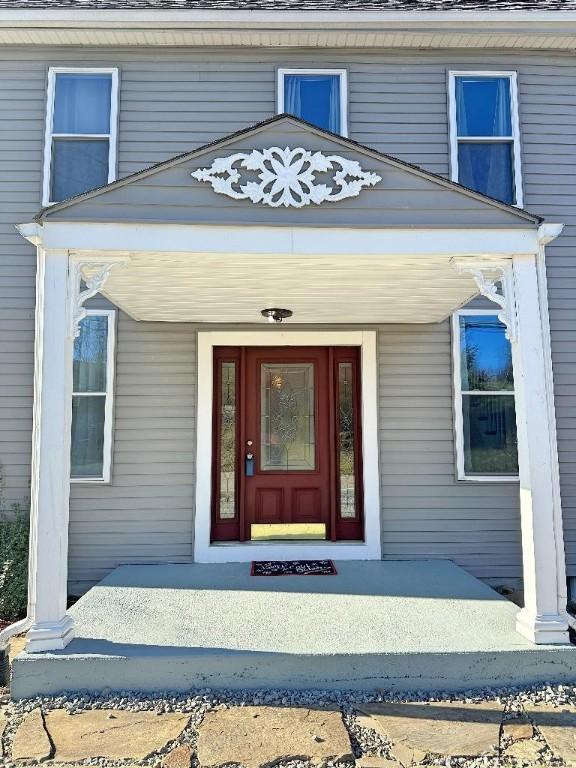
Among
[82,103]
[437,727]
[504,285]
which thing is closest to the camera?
[437,727]

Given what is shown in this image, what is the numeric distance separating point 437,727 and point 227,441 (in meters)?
3.19

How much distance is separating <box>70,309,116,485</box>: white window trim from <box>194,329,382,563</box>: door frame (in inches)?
33.5

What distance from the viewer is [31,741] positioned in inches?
105

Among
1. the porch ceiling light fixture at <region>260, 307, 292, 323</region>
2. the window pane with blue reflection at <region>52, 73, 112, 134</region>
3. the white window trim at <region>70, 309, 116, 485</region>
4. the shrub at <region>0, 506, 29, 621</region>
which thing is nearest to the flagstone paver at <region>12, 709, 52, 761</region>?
the shrub at <region>0, 506, 29, 621</region>

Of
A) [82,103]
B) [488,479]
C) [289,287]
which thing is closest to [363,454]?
[488,479]

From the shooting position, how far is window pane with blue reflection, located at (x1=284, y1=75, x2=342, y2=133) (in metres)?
5.57

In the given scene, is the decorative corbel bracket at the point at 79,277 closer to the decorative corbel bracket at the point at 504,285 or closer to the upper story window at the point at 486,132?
the decorative corbel bracket at the point at 504,285

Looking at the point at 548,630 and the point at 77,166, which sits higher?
the point at 77,166

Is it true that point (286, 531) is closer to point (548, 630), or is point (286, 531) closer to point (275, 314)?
point (275, 314)

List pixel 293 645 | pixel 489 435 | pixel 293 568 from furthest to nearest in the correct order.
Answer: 1. pixel 489 435
2. pixel 293 568
3. pixel 293 645

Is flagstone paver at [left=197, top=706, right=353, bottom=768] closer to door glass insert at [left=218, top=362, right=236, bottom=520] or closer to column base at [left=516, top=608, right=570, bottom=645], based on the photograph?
column base at [left=516, top=608, right=570, bottom=645]

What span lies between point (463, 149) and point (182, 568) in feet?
16.8

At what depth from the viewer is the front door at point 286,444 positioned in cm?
530

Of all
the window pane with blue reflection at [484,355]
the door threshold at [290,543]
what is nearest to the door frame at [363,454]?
the door threshold at [290,543]
